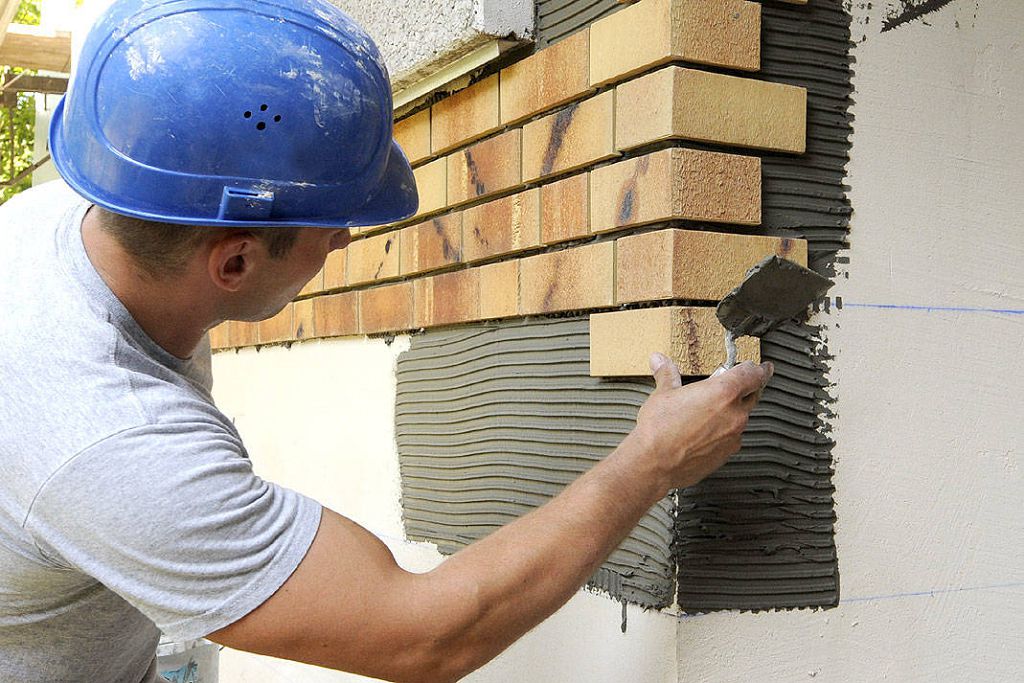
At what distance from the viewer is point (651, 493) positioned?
1.57 metres

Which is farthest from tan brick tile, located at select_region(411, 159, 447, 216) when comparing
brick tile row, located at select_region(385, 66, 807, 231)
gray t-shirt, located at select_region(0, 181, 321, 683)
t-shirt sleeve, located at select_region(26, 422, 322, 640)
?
t-shirt sleeve, located at select_region(26, 422, 322, 640)

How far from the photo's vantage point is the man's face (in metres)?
1.57

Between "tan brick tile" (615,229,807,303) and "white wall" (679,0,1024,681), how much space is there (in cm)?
21

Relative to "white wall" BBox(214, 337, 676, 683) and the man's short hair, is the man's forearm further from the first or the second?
the man's short hair

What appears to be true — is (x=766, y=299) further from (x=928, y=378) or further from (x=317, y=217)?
(x=317, y=217)

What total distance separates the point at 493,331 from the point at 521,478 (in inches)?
13.8

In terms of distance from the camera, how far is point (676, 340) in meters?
1.71

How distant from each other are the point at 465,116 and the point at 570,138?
513 millimetres

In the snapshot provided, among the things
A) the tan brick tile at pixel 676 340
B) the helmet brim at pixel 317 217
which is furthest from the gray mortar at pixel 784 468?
the helmet brim at pixel 317 217

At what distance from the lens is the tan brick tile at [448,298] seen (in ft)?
7.71

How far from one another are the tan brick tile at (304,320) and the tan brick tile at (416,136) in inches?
28.5

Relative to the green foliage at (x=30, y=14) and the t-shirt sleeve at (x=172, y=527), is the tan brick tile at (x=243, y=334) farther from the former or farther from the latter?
the green foliage at (x=30, y=14)

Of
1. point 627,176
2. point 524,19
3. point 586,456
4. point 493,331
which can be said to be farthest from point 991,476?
point 524,19

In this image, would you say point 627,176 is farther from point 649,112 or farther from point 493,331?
point 493,331
